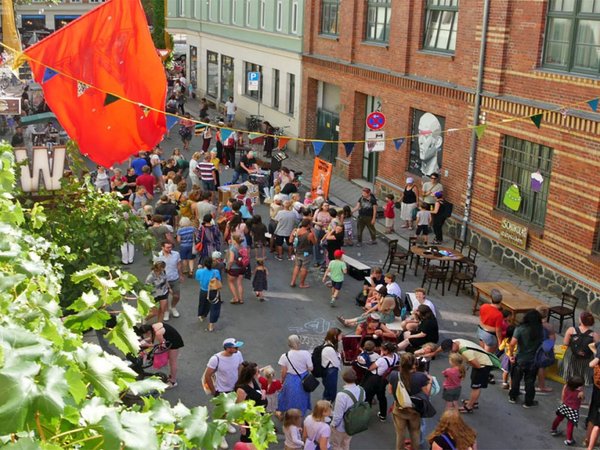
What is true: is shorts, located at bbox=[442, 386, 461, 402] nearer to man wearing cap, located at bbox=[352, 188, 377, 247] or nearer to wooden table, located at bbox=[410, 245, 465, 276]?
wooden table, located at bbox=[410, 245, 465, 276]

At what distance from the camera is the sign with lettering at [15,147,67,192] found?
40.4ft

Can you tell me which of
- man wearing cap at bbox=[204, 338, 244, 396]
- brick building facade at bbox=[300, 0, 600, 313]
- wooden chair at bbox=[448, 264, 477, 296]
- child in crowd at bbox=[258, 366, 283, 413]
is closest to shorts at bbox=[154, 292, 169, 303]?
man wearing cap at bbox=[204, 338, 244, 396]

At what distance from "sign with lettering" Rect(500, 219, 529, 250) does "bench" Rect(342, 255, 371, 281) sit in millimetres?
3385

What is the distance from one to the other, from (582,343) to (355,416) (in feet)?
13.4

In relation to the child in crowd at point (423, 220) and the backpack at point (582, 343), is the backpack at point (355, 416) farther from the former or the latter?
the child in crowd at point (423, 220)

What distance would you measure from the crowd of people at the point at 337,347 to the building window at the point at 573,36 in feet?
17.2

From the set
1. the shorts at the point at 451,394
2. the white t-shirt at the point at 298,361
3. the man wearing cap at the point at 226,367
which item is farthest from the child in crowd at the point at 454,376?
the man wearing cap at the point at 226,367

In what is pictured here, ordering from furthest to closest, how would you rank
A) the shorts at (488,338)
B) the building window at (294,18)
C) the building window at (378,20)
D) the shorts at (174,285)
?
the building window at (294,18) → the building window at (378,20) → the shorts at (174,285) → the shorts at (488,338)

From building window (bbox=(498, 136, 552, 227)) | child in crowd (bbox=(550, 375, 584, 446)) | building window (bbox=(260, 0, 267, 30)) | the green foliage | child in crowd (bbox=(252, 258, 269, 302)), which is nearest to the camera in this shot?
the green foliage

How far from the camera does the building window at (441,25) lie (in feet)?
71.0

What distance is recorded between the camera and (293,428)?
9.80 meters

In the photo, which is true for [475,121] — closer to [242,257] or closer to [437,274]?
[437,274]

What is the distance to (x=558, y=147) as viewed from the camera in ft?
56.5

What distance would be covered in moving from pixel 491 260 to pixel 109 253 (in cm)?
1123
